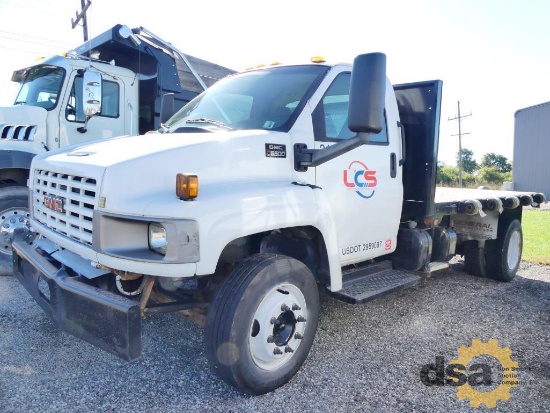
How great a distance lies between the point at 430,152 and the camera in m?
4.53

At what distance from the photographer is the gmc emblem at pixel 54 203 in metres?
3.01

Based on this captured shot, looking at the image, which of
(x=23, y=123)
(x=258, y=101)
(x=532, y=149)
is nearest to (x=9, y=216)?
(x=23, y=123)

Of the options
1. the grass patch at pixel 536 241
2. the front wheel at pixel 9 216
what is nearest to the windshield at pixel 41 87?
the front wheel at pixel 9 216

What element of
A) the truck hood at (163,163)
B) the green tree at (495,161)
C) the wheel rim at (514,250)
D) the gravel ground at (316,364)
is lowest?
the gravel ground at (316,364)

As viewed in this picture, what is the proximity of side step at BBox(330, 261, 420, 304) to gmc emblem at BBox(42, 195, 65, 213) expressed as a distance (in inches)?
83.0

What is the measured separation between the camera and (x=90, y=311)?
2.57 meters

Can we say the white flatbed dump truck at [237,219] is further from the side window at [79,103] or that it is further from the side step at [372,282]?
the side window at [79,103]

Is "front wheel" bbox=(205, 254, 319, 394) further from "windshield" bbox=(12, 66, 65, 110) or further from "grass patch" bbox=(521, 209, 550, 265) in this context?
"grass patch" bbox=(521, 209, 550, 265)

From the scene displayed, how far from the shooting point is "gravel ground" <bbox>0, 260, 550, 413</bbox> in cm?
283

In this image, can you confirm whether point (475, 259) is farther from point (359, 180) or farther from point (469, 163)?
point (469, 163)

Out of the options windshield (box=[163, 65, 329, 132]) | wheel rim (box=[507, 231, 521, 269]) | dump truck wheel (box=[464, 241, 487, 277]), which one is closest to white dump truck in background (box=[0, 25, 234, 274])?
windshield (box=[163, 65, 329, 132])

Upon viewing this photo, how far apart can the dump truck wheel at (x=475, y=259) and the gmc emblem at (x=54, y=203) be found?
17.5 feet

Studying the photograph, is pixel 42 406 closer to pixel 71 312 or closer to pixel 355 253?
pixel 71 312

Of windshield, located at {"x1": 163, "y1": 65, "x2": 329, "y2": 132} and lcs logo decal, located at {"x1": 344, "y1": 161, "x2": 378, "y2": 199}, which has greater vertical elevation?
windshield, located at {"x1": 163, "y1": 65, "x2": 329, "y2": 132}
